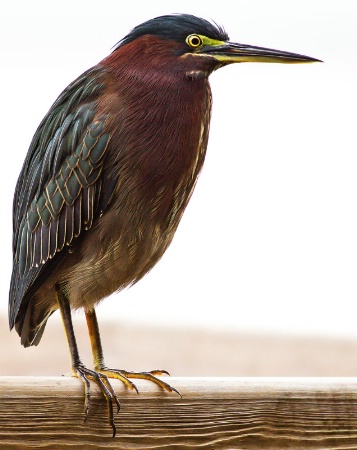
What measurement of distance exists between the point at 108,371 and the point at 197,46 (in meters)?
0.80

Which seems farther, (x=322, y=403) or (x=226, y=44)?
(x=226, y=44)

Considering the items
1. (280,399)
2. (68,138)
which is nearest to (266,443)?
(280,399)

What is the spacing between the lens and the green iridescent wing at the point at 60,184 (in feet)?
6.74

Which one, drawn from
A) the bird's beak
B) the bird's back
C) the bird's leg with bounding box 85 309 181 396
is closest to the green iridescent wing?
the bird's back

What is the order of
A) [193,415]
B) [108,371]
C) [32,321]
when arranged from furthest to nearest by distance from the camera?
[32,321] < [108,371] < [193,415]

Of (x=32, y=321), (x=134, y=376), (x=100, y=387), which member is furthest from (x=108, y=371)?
(x=32, y=321)

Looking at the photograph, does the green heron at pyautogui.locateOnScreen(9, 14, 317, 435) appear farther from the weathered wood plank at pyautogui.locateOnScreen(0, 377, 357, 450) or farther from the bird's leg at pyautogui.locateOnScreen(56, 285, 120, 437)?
the weathered wood plank at pyautogui.locateOnScreen(0, 377, 357, 450)

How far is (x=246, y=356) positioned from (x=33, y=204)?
5.50ft

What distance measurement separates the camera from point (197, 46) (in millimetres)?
2000

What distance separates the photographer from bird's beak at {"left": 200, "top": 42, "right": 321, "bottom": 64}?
1969 millimetres

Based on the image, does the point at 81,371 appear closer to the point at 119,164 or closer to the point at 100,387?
the point at 100,387

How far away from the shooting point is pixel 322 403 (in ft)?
5.94

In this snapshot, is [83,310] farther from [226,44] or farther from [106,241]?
[226,44]

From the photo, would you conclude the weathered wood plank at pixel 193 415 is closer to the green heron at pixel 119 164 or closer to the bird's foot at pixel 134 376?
the bird's foot at pixel 134 376
